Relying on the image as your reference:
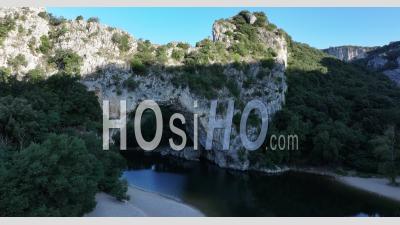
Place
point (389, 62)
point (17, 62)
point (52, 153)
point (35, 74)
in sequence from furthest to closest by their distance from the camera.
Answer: point (389, 62) < point (35, 74) < point (17, 62) < point (52, 153)

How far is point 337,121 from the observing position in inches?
1833

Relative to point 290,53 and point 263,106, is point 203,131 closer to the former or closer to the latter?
point 263,106

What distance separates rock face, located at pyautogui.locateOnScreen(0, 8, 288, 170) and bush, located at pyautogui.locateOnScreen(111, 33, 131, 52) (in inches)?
9.0

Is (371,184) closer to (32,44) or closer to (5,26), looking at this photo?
(32,44)

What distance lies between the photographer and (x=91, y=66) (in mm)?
36000

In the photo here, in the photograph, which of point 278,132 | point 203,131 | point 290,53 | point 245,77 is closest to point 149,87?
point 203,131

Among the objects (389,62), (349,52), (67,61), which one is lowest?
(67,61)

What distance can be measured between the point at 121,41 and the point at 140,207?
20304 mm

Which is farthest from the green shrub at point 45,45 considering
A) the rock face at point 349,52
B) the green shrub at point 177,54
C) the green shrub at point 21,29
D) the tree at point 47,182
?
the rock face at point 349,52

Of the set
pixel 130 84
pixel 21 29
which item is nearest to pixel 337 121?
pixel 130 84

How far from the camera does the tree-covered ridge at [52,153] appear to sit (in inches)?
667

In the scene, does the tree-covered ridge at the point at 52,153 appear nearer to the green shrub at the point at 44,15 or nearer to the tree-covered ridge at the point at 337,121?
the green shrub at the point at 44,15

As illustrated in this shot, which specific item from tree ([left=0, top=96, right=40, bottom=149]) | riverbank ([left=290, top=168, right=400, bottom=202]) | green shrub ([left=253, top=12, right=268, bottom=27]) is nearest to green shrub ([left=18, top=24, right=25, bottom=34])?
tree ([left=0, top=96, right=40, bottom=149])

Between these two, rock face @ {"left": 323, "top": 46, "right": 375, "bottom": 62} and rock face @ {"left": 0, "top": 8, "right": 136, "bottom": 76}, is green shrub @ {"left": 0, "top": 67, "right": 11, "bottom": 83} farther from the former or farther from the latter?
rock face @ {"left": 323, "top": 46, "right": 375, "bottom": 62}
